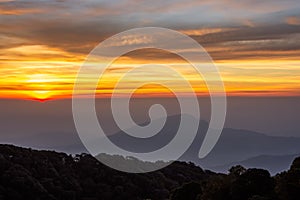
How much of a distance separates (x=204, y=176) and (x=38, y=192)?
33787 mm

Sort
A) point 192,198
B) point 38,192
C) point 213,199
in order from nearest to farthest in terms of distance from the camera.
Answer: point 213,199 < point 192,198 < point 38,192

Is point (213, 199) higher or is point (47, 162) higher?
point (47, 162)

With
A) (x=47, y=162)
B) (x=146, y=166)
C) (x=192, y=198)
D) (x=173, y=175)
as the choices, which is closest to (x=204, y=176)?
(x=173, y=175)

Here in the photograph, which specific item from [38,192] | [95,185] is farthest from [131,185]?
[38,192]

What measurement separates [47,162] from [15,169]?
9422 millimetres

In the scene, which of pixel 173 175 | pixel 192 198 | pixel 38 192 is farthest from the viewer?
pixel 173 175

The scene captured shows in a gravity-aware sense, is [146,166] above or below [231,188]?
above

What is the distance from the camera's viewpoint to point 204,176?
91125 mm

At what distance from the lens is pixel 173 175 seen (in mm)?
90375

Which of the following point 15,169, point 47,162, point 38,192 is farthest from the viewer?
point 47,162

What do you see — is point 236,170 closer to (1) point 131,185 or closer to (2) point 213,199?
(2) point 213,199

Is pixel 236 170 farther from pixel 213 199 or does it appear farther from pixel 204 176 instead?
pixel 204 176

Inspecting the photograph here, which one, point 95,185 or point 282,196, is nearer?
point 282,196

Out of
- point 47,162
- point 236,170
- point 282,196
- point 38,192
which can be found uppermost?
point 47,162
